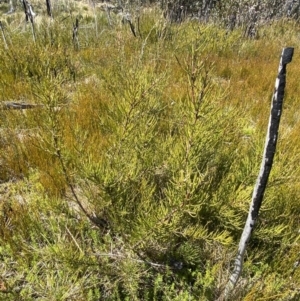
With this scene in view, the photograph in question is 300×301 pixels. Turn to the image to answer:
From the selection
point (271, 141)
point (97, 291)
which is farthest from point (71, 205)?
point (271, 141)

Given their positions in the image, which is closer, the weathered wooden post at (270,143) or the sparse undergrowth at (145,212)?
the weathered wooden post at (270,143)

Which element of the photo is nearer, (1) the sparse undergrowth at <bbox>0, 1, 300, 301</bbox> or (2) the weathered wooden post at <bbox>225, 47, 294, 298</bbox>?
(2) the weathered wooden post at <bbox>225, 47, 294, 298</bbox>

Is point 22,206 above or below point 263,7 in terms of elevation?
below

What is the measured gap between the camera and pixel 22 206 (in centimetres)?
178

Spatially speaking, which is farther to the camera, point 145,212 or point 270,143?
point 145,212

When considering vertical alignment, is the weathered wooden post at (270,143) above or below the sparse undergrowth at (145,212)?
above

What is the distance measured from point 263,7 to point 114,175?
9577mm

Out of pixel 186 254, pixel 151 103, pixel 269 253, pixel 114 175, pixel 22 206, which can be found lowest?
pixel 269 253

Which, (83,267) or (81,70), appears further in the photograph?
(81,70)

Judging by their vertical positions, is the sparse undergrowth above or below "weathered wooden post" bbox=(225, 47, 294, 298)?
below

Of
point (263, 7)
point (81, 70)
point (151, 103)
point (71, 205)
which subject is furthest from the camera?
point (263, 7)

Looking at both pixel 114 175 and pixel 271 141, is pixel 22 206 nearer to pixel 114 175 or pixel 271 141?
pixel 114 175

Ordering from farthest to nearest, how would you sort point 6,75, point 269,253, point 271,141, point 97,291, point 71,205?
1. point 6,75
2. point 71,205
3. point 269,253
4. point 97,291
5. point 271,141

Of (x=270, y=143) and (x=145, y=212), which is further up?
(x=270, y=143)
